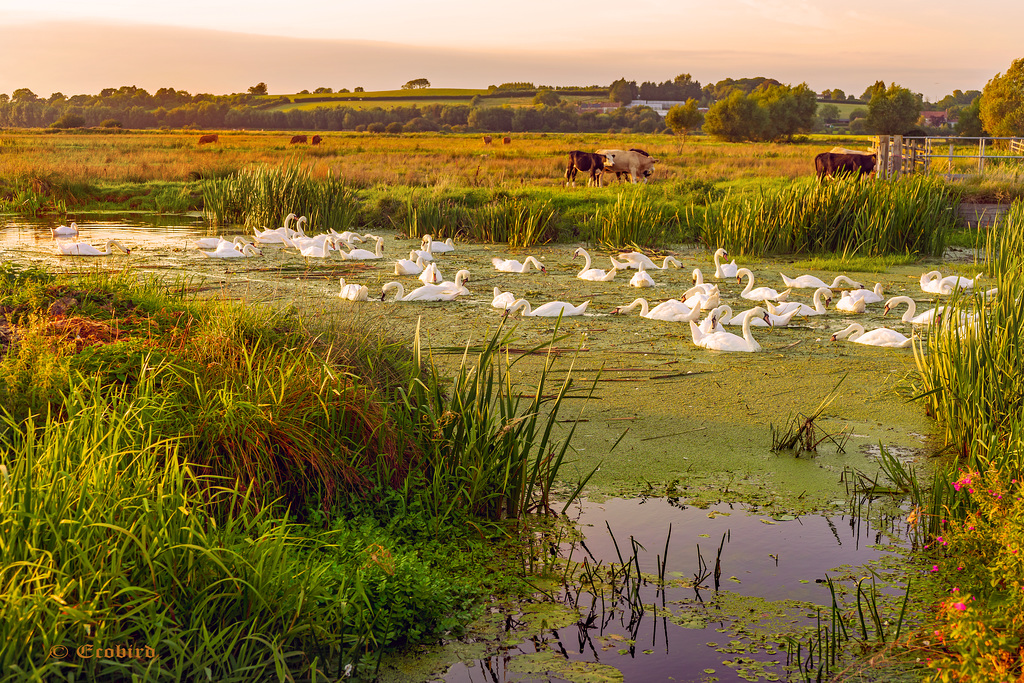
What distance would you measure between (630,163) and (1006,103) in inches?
1606

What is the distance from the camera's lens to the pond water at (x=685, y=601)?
3.46 m

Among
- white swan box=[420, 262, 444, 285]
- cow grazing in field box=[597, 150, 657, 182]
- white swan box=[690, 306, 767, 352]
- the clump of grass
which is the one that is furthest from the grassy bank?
cow grazing in field box=[597, 150, 657, 182]

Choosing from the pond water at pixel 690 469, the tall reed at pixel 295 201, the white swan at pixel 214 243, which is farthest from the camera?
the tall reed at pixel 295 201

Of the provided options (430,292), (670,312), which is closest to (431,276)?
(430,292)

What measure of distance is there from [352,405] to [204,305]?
1720 mm

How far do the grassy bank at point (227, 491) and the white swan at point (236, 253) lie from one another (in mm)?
7498

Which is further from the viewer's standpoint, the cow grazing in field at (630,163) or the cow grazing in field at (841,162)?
the cow grazing in field at (630,163)

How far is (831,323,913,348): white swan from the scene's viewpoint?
8.61 metres

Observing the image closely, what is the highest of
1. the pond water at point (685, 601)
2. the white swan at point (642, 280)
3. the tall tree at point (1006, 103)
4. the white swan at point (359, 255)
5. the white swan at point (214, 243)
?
the tall tree at point (1006, 103)

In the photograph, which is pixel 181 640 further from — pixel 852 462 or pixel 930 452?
pixel 930 452

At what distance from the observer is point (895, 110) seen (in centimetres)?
6712

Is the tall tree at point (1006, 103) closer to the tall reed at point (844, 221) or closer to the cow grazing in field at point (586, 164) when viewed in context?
the cow grazing in field at point (586, 164)

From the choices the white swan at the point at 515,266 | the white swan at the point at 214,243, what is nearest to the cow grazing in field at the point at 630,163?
the white swan at the point at 515,266

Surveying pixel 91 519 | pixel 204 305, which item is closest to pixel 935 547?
pixel 91 519
